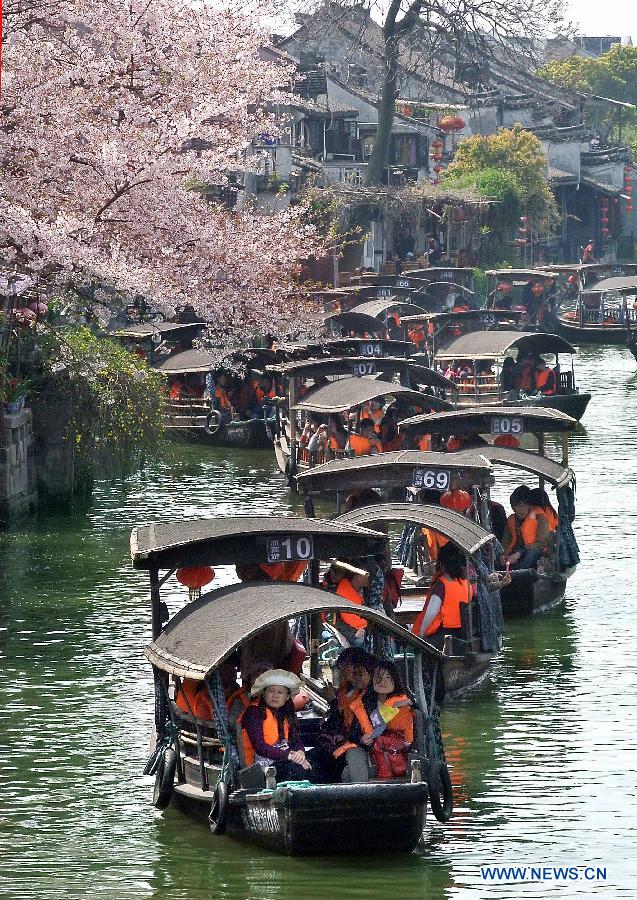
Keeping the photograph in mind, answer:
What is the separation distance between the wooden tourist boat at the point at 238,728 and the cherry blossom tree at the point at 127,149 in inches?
490

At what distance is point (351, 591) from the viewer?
17094 millimetres

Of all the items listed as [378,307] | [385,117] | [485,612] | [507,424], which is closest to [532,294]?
[385,117]

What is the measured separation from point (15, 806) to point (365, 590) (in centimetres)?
400

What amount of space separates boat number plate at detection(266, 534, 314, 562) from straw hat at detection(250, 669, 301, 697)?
1.94m

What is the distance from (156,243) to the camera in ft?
98.8

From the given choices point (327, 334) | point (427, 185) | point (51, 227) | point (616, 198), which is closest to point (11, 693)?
point (51, 227)

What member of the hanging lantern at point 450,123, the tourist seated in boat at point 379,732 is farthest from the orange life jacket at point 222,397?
the hanging lantern at point 450,123

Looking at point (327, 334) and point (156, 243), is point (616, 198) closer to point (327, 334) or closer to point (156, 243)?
point (327, 334)

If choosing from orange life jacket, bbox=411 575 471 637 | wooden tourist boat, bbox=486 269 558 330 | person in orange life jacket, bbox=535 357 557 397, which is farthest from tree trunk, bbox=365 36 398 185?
orange life jacket, bbox=411 575 471 637

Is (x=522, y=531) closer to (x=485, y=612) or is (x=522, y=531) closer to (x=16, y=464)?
(x=485, y=612)

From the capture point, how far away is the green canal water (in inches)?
513

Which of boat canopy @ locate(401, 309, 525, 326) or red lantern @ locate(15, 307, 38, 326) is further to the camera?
boat canopy @ locate(401, 309, 525, 326)

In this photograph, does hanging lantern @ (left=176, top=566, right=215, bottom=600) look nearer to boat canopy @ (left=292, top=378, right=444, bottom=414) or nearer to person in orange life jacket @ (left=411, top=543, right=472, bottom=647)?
person in orange life jacket @ (left=411, top=543, right=472, bottom=647)

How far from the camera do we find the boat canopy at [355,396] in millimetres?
29828
